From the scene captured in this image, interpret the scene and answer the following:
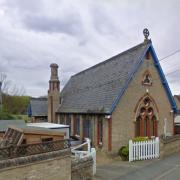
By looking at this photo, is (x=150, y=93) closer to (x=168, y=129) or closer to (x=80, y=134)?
(x=168, y=129)

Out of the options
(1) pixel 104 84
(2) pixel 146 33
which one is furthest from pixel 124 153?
(2) pixel 146 33

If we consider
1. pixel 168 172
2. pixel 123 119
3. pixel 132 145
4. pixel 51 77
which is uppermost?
pixel 51 77

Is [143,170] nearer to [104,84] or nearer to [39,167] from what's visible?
[39,167]

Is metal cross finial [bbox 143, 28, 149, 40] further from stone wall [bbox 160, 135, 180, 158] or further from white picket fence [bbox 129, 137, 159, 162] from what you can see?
white picket fence [bbox 129, 137, 159, 162]

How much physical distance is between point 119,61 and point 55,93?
9.91 m

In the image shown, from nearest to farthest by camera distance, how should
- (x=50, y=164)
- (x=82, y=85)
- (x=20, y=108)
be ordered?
(x=50, y=164) → (x=82, y=85) → (x=20, y=108)

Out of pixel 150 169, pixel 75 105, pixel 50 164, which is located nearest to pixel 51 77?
pixel 75 105

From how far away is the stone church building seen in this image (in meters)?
20.4

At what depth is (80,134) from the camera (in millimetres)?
24812

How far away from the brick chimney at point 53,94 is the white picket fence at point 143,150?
1415 centimetres

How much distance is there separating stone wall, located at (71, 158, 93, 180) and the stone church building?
6731 mm

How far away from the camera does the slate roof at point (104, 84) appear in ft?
68.6

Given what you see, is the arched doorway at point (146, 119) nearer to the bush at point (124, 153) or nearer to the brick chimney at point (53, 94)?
the bush at point (124, 153)

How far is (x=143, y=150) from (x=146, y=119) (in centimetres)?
457
